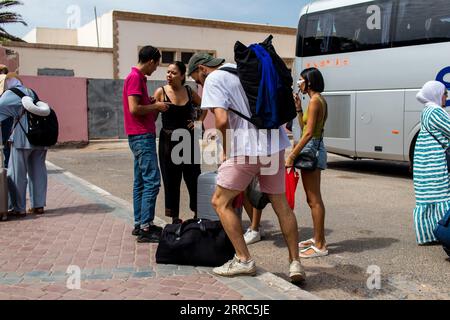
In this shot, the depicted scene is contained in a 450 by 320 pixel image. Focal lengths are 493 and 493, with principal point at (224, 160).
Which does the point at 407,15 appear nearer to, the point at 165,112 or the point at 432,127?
the point at 432,127

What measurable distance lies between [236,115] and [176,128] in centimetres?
180

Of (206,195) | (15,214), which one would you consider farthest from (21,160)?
(206,195)

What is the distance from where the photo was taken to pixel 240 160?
3789mm

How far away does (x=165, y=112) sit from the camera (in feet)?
17.9

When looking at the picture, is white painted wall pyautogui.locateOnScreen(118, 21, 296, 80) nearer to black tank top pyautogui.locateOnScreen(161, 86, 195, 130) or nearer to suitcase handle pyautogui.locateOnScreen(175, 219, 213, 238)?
black tank top pyautogui.locateOnScreen(161, 86, 195, 130)

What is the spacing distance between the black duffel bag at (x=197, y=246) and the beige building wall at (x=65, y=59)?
22938 millimetres

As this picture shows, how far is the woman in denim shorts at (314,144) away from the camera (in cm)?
477

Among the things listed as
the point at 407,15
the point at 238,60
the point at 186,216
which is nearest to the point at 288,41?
the point at 407,15

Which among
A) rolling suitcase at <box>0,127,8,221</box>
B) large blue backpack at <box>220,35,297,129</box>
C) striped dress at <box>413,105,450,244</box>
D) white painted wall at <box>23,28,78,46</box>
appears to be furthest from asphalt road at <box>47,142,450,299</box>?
white painted wall at <box>23,28,78,46</box>

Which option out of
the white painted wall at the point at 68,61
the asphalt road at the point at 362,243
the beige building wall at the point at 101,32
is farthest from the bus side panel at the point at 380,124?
the beige building wall at the point at 101,32

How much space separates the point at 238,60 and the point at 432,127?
2.56m

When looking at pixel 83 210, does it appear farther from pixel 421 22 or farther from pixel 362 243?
pixel 421 22

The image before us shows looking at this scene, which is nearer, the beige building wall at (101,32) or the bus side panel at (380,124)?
the bus side panel at (380,124)

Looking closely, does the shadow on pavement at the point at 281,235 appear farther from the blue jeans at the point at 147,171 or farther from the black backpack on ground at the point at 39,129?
the black backpack on ground at the point at 39,129
